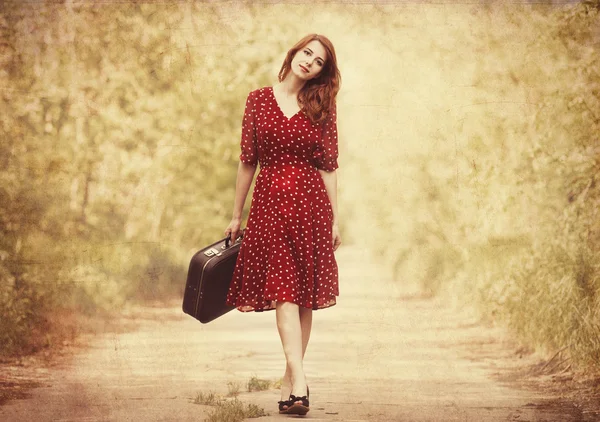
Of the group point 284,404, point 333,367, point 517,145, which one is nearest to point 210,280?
point 284,404

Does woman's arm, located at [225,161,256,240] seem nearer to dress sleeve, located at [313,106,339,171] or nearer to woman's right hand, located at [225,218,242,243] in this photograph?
woman's right hand, located at [225,218,242,243]

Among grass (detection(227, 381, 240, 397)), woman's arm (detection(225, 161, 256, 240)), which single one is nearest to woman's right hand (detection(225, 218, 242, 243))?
woman's arm (detection(225, 161, 256, 240))

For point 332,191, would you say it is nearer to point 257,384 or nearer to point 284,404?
point 284,404

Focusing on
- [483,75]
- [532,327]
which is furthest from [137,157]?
[532,327]

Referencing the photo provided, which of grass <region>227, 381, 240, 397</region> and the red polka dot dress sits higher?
the red polka dot dress

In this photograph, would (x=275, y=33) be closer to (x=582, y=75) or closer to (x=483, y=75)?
(x=483, y=75)

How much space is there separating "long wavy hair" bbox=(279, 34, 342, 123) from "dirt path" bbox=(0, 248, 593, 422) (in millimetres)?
1474

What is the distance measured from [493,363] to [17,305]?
9.86 feet

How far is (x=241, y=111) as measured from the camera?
6824 millimetres

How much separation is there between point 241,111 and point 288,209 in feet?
7.13

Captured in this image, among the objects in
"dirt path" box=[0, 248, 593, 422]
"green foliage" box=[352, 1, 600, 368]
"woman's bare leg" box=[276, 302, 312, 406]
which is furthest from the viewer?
"green foliage" box=[352, 1, 600, 368]

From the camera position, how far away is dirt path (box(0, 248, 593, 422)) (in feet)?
17.2

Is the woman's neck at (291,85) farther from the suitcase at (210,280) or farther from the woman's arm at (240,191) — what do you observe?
the suitcase at (210,280)

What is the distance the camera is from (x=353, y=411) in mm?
5129
